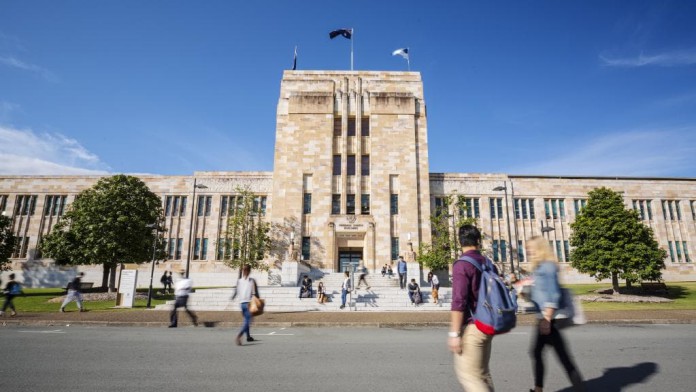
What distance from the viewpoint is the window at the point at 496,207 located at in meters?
38.8

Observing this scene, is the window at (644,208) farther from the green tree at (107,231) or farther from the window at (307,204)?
the green tree at (107,231)

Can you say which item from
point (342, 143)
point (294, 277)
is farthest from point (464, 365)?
point (342, 143)

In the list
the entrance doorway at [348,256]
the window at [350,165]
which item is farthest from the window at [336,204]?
the entrance doorway at [348,256]

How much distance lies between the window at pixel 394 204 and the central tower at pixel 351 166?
10 cm

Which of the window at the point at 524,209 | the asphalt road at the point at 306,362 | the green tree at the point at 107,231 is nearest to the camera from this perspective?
the asphalt road at the point at 306,362

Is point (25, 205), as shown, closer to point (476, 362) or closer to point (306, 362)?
point (306, 362)

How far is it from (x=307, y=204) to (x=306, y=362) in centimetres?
2762

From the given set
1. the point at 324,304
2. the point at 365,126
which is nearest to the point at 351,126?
the point at 365,126

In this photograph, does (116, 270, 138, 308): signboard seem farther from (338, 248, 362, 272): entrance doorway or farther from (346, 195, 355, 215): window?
(346, 195, 355, 215): window

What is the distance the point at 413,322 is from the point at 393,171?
22.4 m

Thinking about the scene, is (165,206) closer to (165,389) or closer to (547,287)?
(165,389)

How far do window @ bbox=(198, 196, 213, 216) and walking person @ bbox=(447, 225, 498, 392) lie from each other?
39045mm

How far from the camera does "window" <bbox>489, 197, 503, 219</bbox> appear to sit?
38.8 meters

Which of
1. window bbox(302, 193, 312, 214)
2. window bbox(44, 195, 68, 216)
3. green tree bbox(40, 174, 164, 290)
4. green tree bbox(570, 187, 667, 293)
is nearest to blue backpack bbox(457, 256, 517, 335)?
green tree bbox(570, 187, 667, 293)
